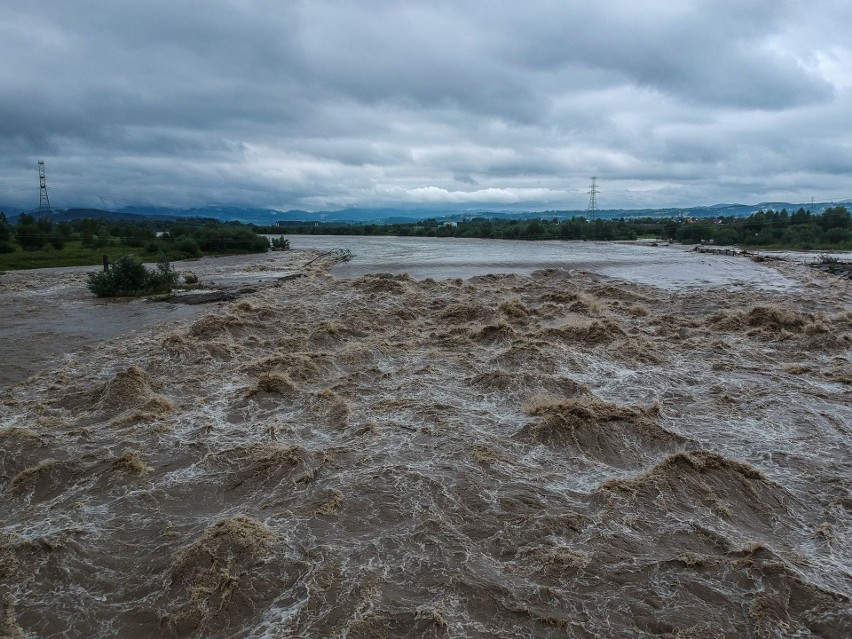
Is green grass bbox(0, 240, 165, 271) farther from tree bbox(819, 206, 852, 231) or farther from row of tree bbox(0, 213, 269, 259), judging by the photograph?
tree bbox(819, 206, 852, 231)

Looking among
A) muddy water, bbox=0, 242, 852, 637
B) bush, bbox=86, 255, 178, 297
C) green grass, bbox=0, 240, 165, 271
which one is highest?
green grass, bbox=0, 240, 165, 271

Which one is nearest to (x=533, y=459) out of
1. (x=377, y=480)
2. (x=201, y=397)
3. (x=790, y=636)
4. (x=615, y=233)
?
(x=377, y=480)

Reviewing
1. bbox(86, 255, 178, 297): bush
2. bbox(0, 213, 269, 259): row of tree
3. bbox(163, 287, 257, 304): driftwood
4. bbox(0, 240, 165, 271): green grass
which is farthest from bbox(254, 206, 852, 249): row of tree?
bbox(86, 255, 178, 297): bush

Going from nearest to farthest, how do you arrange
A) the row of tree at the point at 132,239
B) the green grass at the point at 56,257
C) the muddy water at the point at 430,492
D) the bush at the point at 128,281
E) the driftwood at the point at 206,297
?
the muddy water at the point at 430,492
the driftwood at the point at 206,297
the bush at the point at 128,281
the green grass at the point at 56,257
the row of tree at the point at 132,239

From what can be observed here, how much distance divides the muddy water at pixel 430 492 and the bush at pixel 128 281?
10.5 metres

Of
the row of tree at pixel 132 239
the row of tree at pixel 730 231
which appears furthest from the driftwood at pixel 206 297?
the row of tree at pixel 730 231

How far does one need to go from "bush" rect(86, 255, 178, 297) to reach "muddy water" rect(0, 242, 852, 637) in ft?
34.6

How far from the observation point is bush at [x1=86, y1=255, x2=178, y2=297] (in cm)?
2288

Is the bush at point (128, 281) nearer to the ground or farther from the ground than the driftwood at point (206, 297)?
farther from the ground

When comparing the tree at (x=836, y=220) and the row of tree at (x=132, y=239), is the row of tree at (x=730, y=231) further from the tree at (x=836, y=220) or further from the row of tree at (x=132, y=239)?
the row of tree at (x=132, y=239)

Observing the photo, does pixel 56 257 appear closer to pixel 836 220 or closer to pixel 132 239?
pixel 132 239

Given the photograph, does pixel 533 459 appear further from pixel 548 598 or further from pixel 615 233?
pixel 615 233

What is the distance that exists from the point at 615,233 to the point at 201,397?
6070cm

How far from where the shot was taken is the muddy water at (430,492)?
4.89 metres
